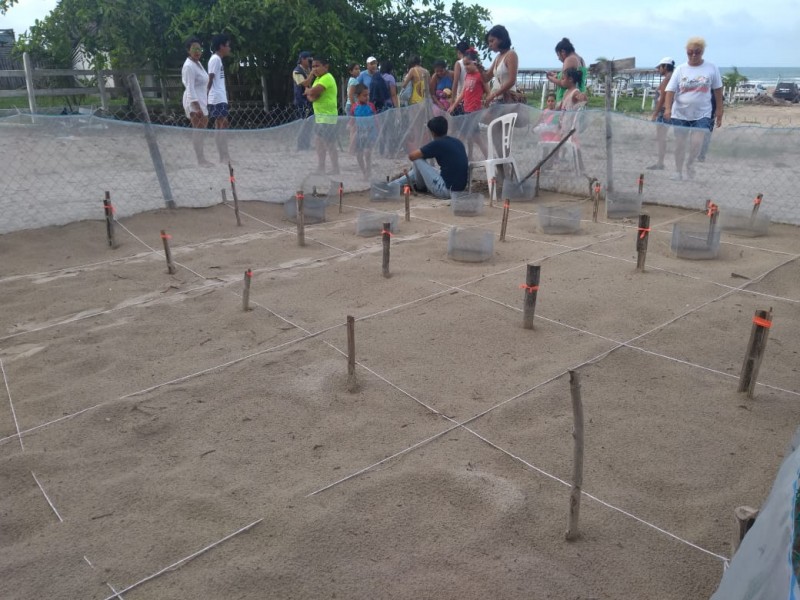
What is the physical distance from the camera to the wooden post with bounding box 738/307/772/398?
2869 millimetres

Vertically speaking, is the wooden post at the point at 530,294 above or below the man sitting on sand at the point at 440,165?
below

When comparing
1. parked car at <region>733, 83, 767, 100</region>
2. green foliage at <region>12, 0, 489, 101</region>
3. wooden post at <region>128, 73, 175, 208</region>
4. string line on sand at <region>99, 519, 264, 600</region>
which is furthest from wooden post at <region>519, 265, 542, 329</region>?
parked car at <region>733, 83, 767, 100</region>

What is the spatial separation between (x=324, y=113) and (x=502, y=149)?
7.40 feet

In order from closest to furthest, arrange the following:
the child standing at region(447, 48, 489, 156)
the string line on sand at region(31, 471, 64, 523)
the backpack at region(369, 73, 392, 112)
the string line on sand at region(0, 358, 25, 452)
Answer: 1. the string line on sand at region(31, 471, 64, 523)
2. the string line on sand at region(0, 358, 25, 452)
3. the child standing at region(447, 48, 489, 156)
4. the backpack at region(369, 73, 392, 112)

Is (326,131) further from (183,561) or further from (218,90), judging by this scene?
(183,561)

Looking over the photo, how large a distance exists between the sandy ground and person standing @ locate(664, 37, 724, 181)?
6.55 feet

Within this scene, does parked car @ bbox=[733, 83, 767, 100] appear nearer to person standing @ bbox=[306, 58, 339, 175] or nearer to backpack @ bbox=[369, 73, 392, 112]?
backpack @ bbox=[369, 73, 392, 112]

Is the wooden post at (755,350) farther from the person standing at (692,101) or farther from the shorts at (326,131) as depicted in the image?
the shorts at (326,131)

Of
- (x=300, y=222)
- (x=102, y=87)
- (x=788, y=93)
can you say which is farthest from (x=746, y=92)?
(x=300, y=222)

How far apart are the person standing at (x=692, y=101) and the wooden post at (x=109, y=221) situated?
5.66 meters

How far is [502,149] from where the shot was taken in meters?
7.89

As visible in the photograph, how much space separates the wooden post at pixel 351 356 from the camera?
305 centimetres

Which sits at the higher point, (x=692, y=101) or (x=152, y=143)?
(x=692, y=101)

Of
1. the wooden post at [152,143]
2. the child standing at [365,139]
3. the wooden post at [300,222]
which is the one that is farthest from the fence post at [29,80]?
the wooden post at [300,222]
